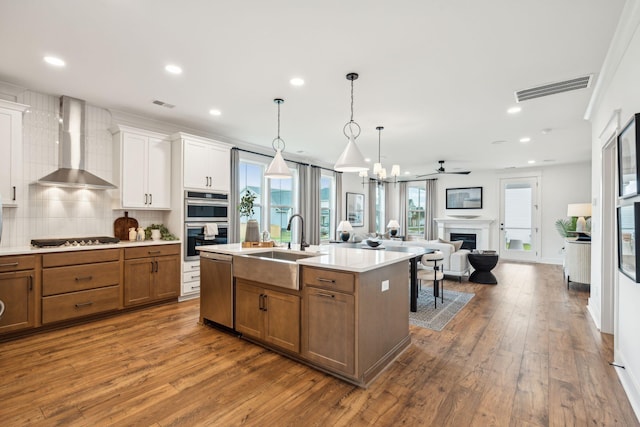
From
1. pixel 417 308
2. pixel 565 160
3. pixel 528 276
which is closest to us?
pixel 417 308

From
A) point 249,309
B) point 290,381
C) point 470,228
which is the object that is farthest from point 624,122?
point 470,228

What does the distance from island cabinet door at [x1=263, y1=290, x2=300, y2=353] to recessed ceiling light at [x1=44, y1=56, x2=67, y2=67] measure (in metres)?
2.94

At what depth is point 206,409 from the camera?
2039 mm

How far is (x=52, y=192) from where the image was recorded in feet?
12.5

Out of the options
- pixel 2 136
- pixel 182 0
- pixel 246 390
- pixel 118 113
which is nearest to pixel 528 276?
pixel 246 390

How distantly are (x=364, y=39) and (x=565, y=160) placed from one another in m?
7.64

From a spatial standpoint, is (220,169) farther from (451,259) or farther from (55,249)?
(451,259)

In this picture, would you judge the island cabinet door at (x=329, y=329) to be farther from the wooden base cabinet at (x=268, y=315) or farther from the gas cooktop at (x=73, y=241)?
the gas cooktop at (x=73, y=241)

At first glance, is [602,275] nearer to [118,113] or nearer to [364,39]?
[364,39]

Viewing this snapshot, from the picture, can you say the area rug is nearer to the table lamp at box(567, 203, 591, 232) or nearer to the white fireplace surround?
the table lamp at box(567, 203, 591, 232)

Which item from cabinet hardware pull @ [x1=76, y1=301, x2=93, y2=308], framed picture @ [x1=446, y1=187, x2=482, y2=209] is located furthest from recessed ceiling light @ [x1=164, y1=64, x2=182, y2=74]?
framed picture @ [x1=446, y1=187, x2=482, y2=209]

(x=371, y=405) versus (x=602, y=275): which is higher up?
(x=602, y=275)

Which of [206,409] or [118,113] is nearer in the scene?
[206,409]

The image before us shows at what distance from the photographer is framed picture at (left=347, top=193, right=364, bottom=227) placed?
9.09 meters
